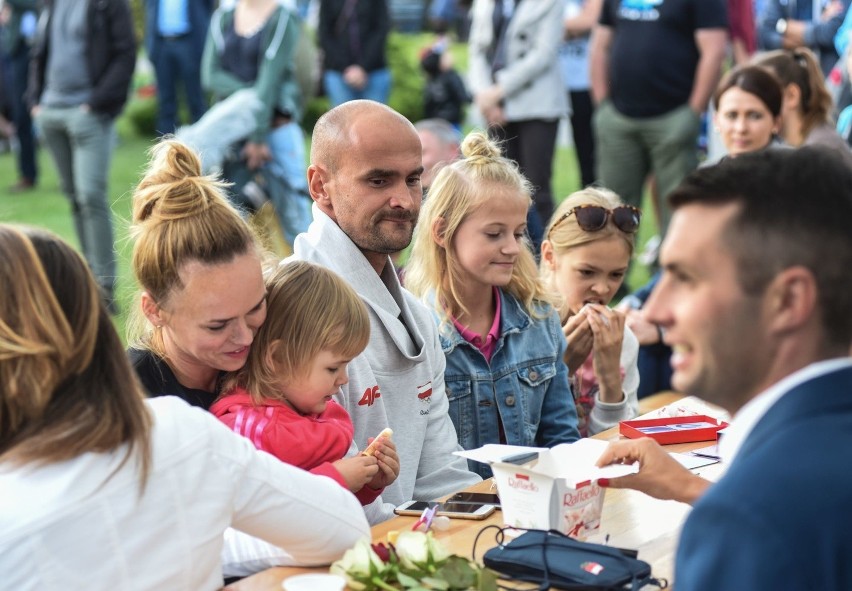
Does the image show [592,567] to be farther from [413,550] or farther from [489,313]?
[489,313]

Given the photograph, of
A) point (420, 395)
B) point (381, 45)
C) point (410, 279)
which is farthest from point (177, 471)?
point (381, 45)

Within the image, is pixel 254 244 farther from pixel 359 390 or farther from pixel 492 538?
pixel 492 538

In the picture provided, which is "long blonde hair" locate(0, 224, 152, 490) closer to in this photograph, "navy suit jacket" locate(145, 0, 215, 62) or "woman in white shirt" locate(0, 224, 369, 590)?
"woman in white shirt" locate(0, 224, 369, 590)

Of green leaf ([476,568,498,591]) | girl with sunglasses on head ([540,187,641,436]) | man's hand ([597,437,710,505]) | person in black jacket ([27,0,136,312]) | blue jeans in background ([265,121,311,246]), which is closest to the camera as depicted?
green leaf ([476,568,498,591])

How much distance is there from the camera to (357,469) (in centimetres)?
253

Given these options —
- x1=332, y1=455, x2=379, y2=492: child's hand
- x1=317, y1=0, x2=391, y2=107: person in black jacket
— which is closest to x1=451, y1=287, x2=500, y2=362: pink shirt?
x1=332, y1=455, x2=379, y2=492: child's hand

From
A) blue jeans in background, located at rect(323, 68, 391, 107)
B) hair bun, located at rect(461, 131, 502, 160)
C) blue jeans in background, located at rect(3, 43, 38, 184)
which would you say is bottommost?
blue jeans in background, located at rect(3, 43, 38, 184)

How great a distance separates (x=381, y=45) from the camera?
906 centimetres

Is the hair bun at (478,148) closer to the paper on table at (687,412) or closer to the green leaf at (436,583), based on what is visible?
the paper on table at (687,412)

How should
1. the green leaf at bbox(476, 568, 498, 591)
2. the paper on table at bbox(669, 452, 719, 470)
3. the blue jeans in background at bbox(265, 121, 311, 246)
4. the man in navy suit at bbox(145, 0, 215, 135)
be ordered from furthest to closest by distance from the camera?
the man in navy suit at bbox(145, 0, 215, 135)
the blue jeans in background at bbox(265, 121, 311, 246)
the paper on table at bbox(669, 452, 719, 470)
the green leaf at bbox(476, 568, 498, 591)

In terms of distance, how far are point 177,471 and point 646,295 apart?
3321 millimetres

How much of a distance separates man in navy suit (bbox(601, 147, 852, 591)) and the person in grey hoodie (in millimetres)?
1413

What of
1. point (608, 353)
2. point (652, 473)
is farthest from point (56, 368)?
point (608, 353)

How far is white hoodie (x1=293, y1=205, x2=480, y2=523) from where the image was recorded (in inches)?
121
